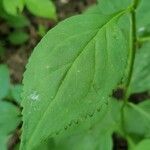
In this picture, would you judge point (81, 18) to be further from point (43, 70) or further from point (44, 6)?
point (44, 6)

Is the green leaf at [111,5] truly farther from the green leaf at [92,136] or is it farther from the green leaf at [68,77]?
the green leaf at [68,77]

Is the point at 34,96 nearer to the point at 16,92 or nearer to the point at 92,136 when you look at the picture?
the point at 92,136

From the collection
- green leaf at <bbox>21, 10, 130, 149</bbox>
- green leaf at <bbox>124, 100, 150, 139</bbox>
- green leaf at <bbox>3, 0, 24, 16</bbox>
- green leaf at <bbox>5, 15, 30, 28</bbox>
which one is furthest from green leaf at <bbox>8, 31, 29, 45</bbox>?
green leaf at <bbox>21, 10, 130, 149</bbox>

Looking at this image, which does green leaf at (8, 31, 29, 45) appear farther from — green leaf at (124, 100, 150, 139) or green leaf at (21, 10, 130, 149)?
green leaf at (21, 10, 130, 149)

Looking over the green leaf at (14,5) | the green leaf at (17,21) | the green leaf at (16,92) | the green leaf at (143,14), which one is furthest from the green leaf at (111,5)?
the green leaf at (17,21)

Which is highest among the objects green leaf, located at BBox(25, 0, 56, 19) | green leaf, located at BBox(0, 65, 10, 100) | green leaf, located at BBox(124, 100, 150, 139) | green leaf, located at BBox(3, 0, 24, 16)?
green leaf, located at BBox(3, 0, 24, 16)

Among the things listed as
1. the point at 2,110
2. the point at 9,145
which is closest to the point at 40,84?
the point at 2,110
